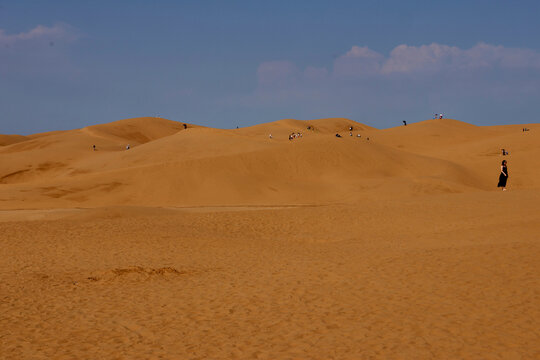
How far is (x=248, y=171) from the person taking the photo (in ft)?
120

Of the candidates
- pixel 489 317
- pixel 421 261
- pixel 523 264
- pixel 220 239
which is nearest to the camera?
pixel 489 317

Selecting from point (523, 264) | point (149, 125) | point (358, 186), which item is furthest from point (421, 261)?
point (149, 125)

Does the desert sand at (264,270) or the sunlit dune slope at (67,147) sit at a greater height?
the sunlit dune slope at (67,147)

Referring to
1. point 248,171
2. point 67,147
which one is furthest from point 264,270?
point 67,147

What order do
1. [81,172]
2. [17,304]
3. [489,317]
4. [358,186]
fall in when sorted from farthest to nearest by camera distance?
1. [81,172]
2. [358,186]
3. [17,304]
4. [489,317]

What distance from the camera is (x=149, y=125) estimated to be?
90938 mm

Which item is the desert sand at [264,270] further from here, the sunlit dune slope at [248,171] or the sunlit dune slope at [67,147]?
the sunlit dune slope at [67,147]

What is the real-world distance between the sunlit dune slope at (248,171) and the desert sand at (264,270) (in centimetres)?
22

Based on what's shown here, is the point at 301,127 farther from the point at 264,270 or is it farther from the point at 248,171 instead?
the point at 264,270

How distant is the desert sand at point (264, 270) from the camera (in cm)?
754

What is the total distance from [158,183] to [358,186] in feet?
40.4

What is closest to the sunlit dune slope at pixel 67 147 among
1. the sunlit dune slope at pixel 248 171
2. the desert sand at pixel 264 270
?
the sunlit dune slope at pixel 248 171

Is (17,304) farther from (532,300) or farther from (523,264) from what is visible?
(523,264)

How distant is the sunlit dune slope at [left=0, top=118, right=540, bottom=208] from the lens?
1265 inches
